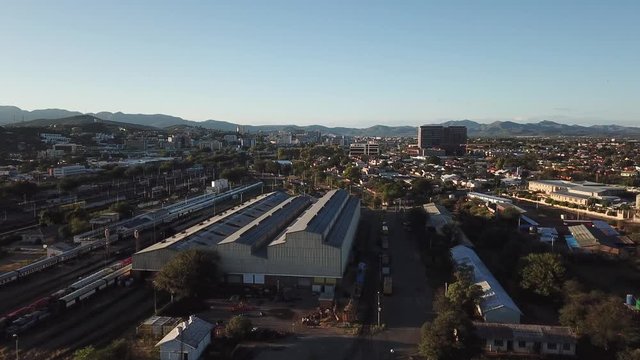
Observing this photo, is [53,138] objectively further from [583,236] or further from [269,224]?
[583,236]

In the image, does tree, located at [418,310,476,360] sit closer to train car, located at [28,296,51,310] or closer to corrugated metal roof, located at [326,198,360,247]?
corrugated metal roof, located at [326,198,360,247]

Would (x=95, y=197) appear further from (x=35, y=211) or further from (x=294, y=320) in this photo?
(x=294, y=320)

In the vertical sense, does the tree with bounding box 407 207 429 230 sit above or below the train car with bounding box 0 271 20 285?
above

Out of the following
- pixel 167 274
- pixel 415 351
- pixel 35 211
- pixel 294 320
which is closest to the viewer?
pixel 415 351

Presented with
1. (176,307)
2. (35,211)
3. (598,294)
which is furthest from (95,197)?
(598,294)

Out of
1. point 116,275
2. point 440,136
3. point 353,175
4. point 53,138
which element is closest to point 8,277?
point 116,275

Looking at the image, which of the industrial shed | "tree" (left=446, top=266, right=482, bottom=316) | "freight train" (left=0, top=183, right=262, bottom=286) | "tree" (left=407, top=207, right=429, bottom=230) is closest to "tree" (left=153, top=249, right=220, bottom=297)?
"freight train" (left=0, top=183, right=262, bottom=286)

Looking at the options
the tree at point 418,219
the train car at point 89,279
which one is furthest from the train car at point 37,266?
the tree at point 418,219
